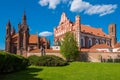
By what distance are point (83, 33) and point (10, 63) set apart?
5699cm

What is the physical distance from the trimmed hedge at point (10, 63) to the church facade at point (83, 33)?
47.0 metres

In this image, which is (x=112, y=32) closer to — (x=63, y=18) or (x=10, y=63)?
(x=63, y=18)

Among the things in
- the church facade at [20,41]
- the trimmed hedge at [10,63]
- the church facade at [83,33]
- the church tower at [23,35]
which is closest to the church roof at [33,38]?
the church facade at [20,41]

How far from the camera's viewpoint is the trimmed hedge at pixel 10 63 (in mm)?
25066

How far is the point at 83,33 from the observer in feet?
271

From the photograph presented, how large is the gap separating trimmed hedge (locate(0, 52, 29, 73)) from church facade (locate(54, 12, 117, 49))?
47.0m

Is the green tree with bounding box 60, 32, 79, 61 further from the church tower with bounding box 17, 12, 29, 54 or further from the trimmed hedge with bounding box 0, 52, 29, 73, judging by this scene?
the trimmed hedge with bounding box 0, 52, 29, 73

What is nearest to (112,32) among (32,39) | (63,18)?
(63,18)

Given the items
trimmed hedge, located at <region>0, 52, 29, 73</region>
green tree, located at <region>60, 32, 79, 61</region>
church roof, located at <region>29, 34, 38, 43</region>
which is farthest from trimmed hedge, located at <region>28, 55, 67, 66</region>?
church roof, located at <region>29, 34, 38, 43</region>

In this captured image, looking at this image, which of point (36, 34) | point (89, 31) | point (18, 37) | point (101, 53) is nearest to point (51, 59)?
point (101, 53)

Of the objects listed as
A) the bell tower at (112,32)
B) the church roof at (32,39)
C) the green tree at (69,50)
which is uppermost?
the bell tower at (112,32)

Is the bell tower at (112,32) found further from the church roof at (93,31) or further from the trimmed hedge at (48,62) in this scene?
the trimmed hedge at (48,62)

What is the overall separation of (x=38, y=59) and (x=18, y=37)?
3400 centimetres

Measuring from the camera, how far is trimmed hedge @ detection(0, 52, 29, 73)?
25.1 meters
